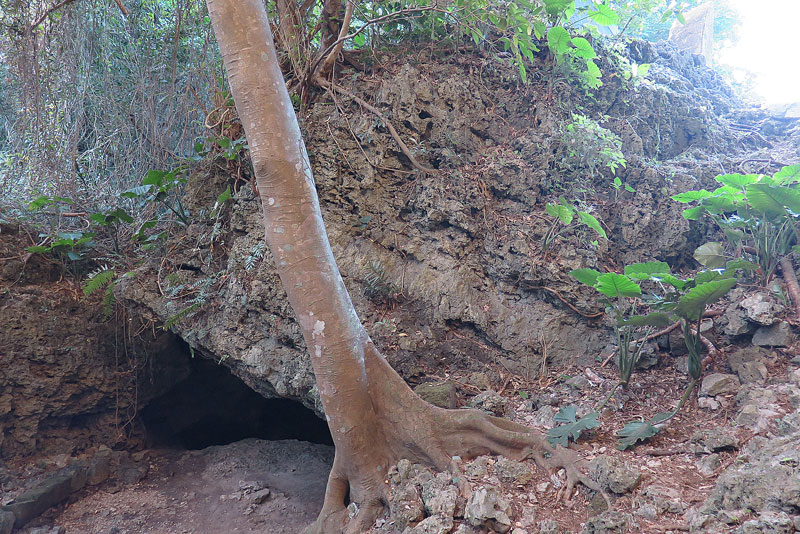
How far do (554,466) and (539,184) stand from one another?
3016 mm

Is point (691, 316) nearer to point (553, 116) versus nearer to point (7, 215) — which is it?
point (553, 116)

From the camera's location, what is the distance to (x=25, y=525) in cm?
430

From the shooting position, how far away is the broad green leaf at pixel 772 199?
337 cm

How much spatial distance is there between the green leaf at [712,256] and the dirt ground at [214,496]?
4.31 metres

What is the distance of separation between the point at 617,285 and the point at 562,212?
121 cm

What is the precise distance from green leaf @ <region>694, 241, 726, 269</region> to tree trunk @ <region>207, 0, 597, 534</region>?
2.31 meters

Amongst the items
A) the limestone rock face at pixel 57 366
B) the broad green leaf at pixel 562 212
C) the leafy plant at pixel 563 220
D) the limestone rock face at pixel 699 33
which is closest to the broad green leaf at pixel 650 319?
the leafy plant at pixel 563 220

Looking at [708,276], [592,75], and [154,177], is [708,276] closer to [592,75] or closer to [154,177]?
[592,75]

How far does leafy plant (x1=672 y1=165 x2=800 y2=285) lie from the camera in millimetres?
3471

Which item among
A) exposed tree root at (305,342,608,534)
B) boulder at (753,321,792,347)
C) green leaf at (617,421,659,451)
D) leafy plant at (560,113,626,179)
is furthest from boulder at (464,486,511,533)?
leafy plant at (560,113,626,179)

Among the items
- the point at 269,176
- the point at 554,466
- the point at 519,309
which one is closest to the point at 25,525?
the point at 269,176

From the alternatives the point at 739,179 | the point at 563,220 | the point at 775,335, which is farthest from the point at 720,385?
the point at 563,220

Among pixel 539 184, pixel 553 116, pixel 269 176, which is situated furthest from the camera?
pixel 553 116

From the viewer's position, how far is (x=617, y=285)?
336cm
